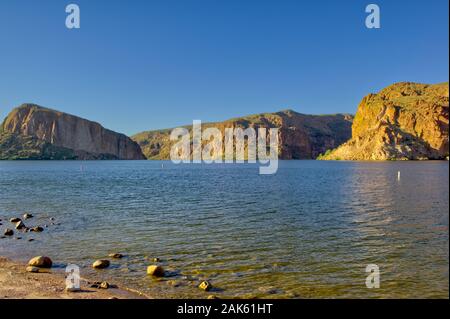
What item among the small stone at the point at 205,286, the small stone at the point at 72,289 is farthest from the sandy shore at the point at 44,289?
the small stone at the point at 205,286

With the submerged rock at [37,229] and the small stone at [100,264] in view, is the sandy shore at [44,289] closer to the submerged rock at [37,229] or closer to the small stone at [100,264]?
the small stone at [100,264]

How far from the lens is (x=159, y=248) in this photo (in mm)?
23188

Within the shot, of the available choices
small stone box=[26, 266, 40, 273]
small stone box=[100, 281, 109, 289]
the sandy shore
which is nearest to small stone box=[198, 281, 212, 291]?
the sandy shore

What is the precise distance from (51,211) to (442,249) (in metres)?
38.3

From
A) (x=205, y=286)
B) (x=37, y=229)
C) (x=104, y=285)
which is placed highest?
(x=37, y=229)

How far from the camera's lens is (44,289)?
15.4 metres

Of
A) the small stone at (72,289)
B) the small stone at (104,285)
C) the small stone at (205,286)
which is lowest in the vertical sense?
the small stone at (205,286)

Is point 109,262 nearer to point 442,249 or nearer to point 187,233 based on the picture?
point 187,233

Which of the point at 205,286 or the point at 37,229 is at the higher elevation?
the point at 37,229

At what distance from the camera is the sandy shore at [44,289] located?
47.7 ft

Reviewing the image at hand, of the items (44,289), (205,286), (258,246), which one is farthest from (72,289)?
(258,246)

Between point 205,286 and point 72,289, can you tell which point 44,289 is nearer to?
point 72,289
